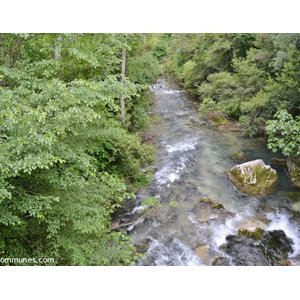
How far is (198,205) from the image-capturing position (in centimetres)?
869

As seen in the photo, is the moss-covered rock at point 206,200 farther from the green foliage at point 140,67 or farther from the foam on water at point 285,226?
the green foliage at point 140,67

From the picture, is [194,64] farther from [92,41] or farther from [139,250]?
[139,250]

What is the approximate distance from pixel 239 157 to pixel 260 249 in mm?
5517

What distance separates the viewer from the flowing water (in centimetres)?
709

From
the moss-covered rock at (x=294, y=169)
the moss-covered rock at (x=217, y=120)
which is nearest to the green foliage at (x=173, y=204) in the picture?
the moss-covered rock at (x=294, y=169)

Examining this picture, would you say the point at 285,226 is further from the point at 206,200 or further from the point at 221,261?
the point at 221,261

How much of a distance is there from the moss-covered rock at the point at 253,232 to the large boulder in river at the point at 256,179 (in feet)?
6.62

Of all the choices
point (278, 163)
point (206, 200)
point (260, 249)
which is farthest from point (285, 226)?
point (278, 163)

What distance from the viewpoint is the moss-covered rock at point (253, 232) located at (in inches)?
289

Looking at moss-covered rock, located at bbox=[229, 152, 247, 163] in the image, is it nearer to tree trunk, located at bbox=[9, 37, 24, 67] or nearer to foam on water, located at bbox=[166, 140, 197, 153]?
foam on water, located at bbox=[166, 140, 197, 153]

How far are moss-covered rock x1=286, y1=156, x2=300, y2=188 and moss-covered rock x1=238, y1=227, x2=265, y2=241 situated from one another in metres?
3.24

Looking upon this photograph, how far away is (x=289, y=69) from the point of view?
33.1ft

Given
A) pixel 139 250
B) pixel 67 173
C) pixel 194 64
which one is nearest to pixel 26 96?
pixel 67 173
